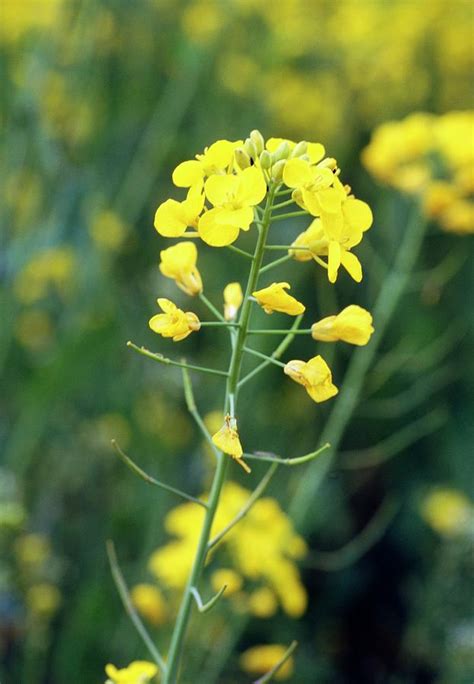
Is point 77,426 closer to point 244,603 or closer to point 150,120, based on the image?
point 244,603

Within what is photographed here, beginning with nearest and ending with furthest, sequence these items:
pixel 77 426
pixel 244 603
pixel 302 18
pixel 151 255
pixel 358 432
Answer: pixel 244 603 < pixel 77 426 < pixel 358 432 < pixel 151 255 < pixel 302 18

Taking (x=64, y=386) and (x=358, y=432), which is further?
(x=358, y=432)

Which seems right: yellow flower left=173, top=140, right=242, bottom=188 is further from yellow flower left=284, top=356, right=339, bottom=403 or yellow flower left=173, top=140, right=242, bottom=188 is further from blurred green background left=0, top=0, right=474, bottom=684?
blurred green background left=0, top=0, right=474, bottom=684

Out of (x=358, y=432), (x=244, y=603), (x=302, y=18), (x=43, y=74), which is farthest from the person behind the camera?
(x=302, y=18)

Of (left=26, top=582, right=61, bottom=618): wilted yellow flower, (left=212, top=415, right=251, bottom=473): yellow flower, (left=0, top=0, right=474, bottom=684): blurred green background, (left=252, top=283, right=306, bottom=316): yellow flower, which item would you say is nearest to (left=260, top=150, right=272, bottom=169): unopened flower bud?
(left=252, top=283, right=306, bottom=316): yellow flower

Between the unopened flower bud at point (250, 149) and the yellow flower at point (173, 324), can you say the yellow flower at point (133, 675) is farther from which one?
the unopened flower bud at point (250, 149)

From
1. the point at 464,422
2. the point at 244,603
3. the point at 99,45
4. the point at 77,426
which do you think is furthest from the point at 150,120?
the point at 244,603
